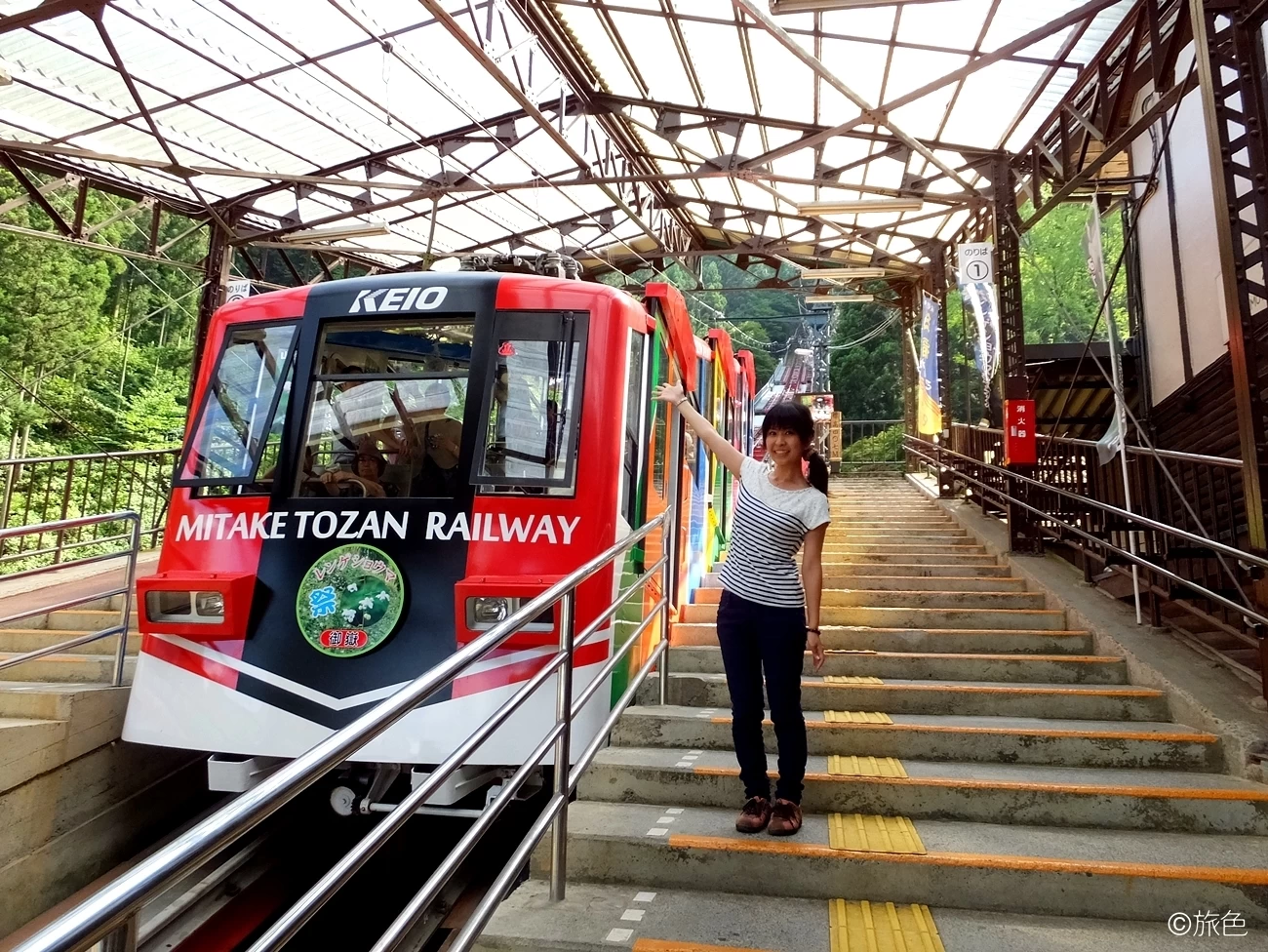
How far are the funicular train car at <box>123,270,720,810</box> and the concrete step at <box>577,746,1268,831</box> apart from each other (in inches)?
14.2

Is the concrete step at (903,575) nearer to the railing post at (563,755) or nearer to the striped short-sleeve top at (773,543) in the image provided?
the striped short-sleeve top at (773,543)

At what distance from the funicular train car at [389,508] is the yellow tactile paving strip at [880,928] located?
1.22m

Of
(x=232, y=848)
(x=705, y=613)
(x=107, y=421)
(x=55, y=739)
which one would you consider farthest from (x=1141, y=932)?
(x=107, y=421)

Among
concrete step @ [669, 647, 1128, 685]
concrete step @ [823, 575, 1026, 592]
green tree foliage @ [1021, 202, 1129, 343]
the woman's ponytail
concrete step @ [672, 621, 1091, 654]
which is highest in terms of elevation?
green tree foliage @ [1021, 202, 1129, 343]

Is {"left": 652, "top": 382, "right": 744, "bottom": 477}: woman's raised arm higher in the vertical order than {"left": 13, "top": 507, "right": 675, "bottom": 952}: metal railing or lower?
higher

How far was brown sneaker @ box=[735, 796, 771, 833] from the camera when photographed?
274 centimetres

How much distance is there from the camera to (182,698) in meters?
3.28

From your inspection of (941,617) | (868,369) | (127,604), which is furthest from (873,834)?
(868,369)

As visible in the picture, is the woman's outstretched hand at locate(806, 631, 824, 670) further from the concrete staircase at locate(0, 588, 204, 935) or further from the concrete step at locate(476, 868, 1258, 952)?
the concrete staircase at locate(0, 588, 204, 935)

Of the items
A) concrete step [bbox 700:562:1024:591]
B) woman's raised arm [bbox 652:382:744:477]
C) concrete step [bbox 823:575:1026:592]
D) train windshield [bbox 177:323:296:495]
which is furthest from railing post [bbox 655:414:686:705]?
train windshield [bbox 177:323:296:495]

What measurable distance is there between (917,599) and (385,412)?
3715 millimetres

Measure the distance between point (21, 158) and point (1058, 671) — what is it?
10942 millimetres

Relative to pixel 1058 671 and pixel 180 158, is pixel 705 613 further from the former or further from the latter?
pixel 180 158

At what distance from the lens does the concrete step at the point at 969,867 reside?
2.44 m
